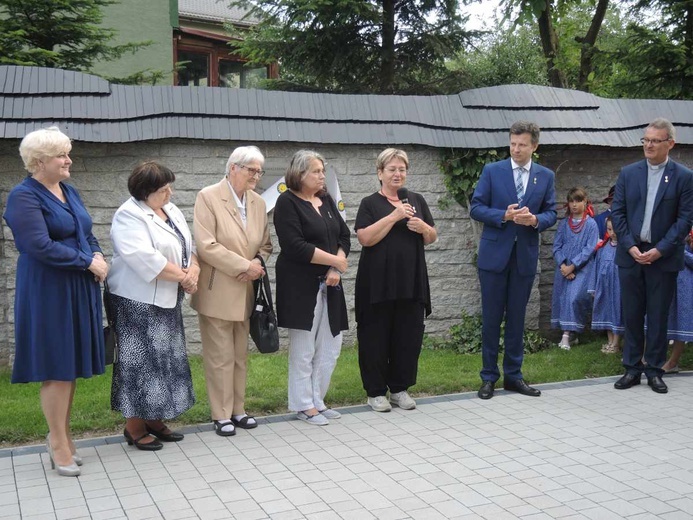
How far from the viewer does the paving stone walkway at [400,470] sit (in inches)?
160

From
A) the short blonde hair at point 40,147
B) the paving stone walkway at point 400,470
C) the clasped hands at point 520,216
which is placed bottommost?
the paving stone walkway at point 400,470

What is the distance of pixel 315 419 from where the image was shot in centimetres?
556

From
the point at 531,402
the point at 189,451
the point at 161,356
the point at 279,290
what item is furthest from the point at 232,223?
the point at 531,402

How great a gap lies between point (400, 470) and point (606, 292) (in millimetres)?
4001

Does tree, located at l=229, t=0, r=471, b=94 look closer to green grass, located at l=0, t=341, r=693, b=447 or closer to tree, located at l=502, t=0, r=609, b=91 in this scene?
tree, located at l=502, t=0, r=609, b=91

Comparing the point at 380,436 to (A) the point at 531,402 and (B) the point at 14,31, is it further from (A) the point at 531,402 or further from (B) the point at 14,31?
(B) the point at 14,31

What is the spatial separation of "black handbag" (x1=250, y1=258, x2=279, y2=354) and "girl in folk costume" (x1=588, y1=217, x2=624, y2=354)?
12.4ft

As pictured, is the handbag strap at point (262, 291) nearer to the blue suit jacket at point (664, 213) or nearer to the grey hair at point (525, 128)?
the grey hair at point (525, 128)

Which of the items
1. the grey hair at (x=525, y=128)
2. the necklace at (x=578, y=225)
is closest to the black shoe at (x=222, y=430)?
the grey hair at (x=525, y=128)

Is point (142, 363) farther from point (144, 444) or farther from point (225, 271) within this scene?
point (225, 271)

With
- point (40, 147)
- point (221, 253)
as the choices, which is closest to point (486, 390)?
point (221, 253)

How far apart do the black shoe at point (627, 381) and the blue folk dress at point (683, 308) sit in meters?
0.78

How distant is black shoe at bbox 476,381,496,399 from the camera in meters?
6.22

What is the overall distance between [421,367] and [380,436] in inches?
71.0
